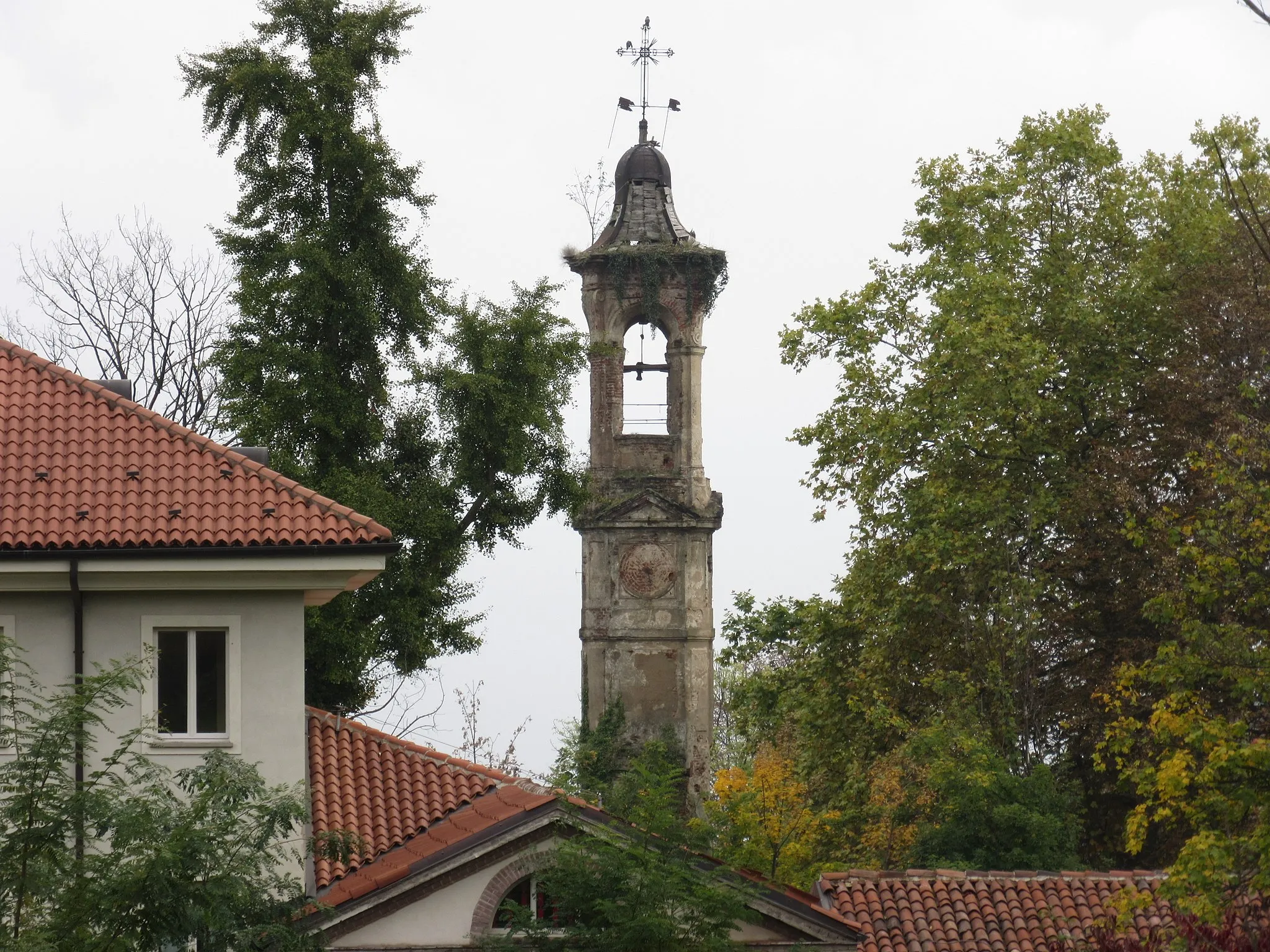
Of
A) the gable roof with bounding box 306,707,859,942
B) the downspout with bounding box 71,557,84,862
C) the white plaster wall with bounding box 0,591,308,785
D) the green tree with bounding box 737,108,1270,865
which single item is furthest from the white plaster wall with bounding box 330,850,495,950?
the green tree with bounding box 737,108,1270,865

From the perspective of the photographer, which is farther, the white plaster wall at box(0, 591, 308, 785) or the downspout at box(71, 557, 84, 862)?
the white plaster wall at box(0, 591, 308, 785)

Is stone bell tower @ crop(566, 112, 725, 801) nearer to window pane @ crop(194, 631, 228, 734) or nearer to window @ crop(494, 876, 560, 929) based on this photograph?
window @ crop(494, 876, 560, 929)

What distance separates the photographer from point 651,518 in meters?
37.9

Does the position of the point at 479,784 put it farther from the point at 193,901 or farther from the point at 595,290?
the point at 595,290

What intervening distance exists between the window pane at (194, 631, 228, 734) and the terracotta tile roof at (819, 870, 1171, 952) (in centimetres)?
765

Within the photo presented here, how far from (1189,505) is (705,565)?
13238 millimetres

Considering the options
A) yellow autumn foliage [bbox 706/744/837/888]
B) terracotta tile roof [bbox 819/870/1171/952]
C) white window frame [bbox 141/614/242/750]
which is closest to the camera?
white window frame [bbox 141/614/242/750]

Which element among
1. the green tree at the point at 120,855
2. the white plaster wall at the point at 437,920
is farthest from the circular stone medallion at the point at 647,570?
the green tree at the point at 120,855

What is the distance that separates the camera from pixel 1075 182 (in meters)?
31.2

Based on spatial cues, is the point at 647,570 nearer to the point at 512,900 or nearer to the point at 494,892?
the point at 494,892

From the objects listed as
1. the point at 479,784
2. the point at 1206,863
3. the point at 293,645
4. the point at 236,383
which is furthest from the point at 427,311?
the point at 1206,863

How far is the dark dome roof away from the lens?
40.8m

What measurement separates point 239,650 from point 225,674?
264 mm

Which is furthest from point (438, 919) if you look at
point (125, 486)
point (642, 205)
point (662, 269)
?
point (642, 205)
